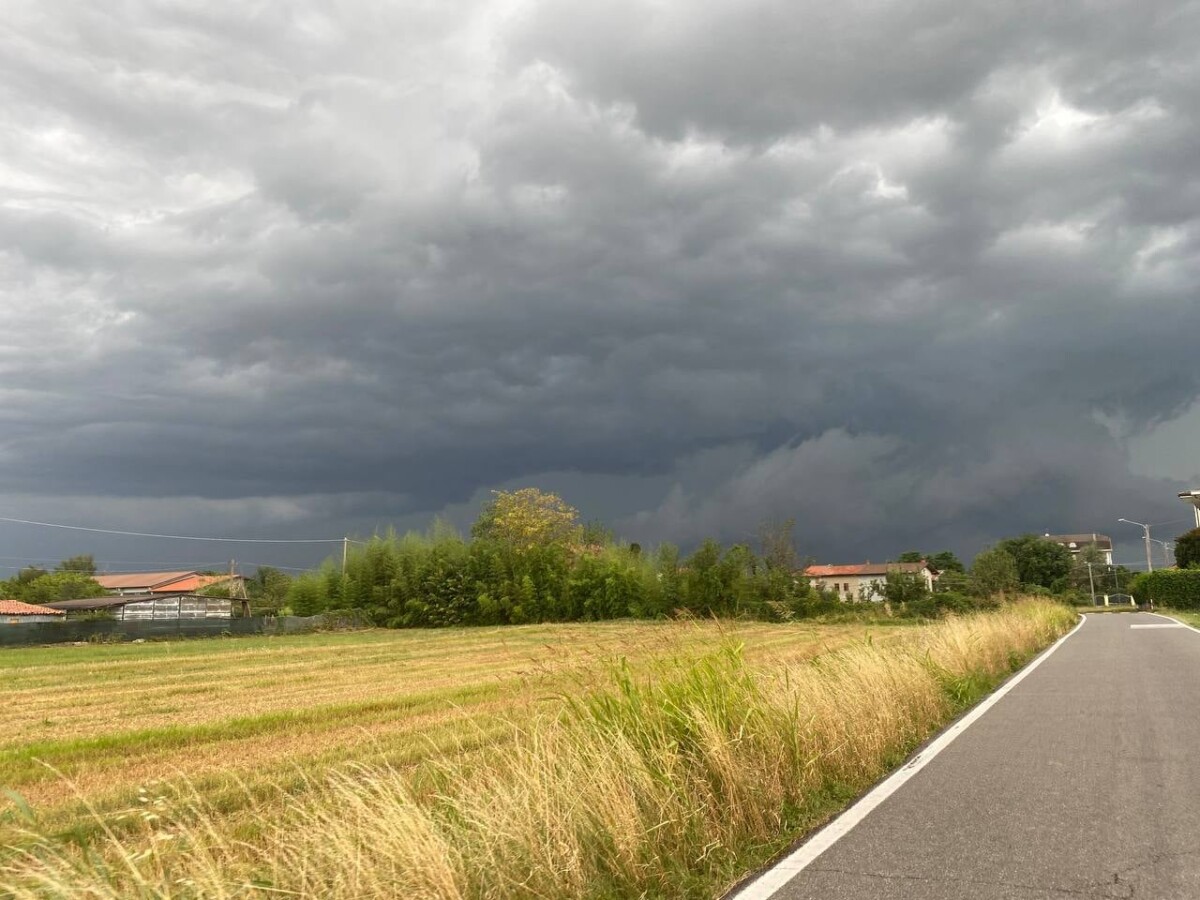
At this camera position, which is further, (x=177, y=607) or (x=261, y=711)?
(x=177, y=607)

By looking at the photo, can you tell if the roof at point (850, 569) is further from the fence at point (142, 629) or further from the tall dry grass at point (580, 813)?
the tall dry grass at point (580, 813)

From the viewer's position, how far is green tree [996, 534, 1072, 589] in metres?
128

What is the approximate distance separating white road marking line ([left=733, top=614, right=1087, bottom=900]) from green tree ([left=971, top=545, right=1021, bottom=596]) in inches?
1495

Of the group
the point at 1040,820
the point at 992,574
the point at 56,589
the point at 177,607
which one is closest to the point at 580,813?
the point at 1040,820

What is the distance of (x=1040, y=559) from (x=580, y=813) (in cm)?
13775

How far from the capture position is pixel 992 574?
60.3 metres

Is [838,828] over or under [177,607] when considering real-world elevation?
over

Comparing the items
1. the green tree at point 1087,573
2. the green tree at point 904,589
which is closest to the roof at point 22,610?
the green tree at point 904,589

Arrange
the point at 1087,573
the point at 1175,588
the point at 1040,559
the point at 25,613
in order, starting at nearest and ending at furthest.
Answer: the point at 1175,588, the point at 25,613, the point at 1040,559, the point at 1087,573

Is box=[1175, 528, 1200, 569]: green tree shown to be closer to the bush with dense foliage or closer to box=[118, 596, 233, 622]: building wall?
the bush with dense foliage

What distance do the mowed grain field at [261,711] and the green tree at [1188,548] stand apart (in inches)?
2667

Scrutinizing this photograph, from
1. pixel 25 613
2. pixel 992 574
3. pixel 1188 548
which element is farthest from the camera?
pixel 1188 548

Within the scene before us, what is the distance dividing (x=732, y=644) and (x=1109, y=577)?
14759cm

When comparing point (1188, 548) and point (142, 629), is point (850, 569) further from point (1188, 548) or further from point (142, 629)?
point (142, 629)
